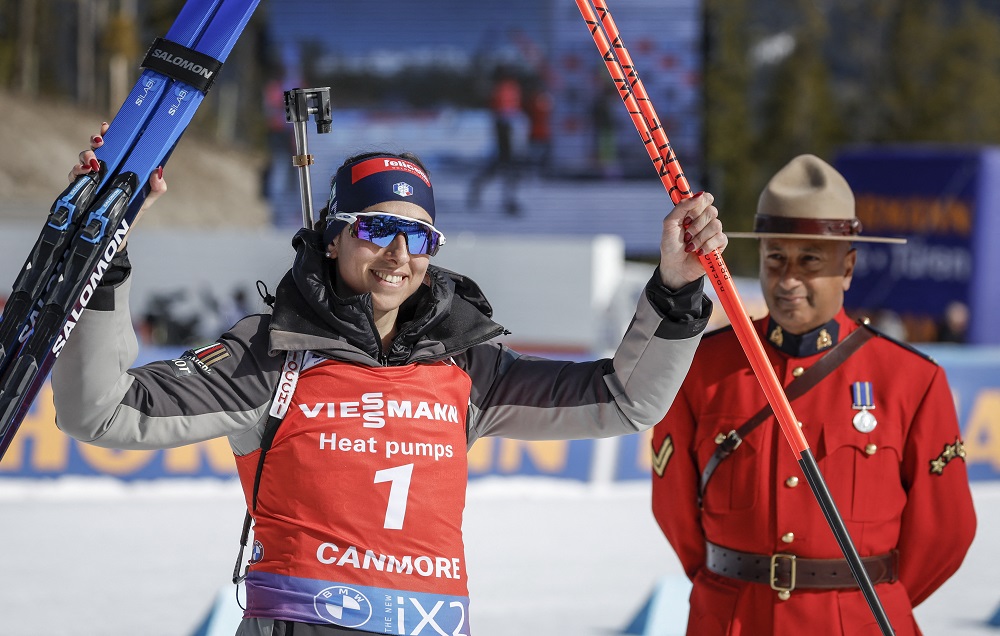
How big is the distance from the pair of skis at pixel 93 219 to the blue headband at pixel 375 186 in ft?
1.17

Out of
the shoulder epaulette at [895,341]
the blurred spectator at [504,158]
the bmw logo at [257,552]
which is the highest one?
the blurred spectator at [504,158]

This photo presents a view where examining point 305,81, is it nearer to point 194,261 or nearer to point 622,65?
point 194,261

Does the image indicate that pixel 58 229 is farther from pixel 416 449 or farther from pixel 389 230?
pixel 416 449

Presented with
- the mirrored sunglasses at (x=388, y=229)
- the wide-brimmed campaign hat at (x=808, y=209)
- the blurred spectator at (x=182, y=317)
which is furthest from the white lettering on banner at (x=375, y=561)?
the blurred spectator at (x=182, y=317)

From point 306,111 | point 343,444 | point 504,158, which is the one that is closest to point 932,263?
point 504,158

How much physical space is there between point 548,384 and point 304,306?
525mm

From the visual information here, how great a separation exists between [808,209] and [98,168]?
1812 mm

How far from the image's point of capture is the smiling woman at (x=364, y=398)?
8.52 ft

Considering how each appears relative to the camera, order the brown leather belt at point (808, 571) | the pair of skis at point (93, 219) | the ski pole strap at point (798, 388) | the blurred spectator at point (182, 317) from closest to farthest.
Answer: the pair of skis at point (93, 219)
the brown leather belt at point (808, 571)
the ski pole strap at point (798, 388)
the blurred spectator at point (182, 317)

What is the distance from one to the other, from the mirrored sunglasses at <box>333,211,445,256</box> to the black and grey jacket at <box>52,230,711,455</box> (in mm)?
121

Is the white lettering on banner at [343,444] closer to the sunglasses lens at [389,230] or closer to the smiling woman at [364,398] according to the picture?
the smiling woman at [364,398]

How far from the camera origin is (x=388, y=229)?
107 inches

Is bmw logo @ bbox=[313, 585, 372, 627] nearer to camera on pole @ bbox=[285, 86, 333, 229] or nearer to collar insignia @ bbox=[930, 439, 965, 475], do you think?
camera on pole @ bbox=[285, 86, 333, 229]

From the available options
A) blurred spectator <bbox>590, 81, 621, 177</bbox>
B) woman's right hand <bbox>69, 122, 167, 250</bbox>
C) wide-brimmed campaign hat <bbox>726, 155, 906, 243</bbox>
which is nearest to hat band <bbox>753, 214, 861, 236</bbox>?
wide-brimmed campaign hat <bbox>726, 155, 906, 243</bbox>
